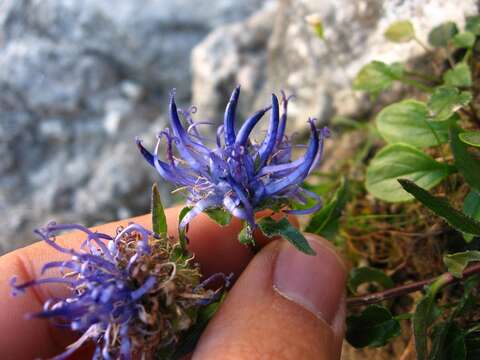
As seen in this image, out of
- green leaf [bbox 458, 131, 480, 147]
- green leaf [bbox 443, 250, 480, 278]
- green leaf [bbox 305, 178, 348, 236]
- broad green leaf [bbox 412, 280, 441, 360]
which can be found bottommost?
broad green leaf [bbox 412, 280, 441, 360]

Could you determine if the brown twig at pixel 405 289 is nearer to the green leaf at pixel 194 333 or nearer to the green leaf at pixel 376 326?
the green leaf at pixel 376 326

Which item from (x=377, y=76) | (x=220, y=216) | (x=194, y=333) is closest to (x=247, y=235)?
(x=220, y=216)

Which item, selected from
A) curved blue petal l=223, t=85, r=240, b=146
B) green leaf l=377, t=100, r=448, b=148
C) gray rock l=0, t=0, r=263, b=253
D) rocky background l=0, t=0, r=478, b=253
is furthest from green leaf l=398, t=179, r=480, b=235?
gray rock l=0, t=0, r=263, b=253

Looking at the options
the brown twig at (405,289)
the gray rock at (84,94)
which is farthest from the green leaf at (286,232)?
the gray rock at (84,94)

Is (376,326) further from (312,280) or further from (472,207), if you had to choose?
(472,207)

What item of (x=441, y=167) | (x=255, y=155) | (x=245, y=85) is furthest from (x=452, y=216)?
(x=245, y=85)

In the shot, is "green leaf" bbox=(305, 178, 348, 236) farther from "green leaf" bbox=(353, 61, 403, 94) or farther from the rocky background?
the rocky background
